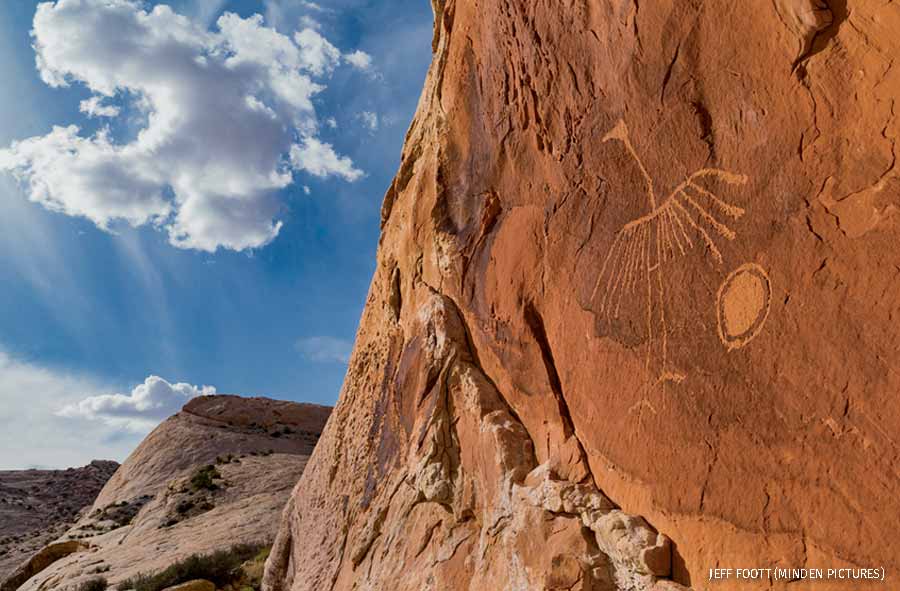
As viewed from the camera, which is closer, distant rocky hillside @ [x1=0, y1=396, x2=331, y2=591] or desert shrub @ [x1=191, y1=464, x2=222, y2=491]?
distant rocky hillside @ [x1=0, y1=396, x2=331, y2=591]

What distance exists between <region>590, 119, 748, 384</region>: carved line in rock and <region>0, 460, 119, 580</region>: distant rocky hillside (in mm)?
24970

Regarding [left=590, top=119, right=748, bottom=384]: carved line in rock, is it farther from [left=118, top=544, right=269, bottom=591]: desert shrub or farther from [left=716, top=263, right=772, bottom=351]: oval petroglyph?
[left=118, top=544, right=269, bottom=591]: desert shrub

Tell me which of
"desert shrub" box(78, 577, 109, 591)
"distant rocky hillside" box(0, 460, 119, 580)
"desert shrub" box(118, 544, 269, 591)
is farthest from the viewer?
"distant rocky hillside" box(0, 460, 119, 580)

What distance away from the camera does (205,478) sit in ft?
72.2

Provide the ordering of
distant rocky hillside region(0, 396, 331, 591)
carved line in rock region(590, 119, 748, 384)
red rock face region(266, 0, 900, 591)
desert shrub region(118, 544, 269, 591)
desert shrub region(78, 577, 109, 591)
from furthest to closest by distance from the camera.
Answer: distant rocky hillside region(0, 396, 331, 591), desert shrub region(78, 577, 109, 591), desert shrub region(118, 544, 269, 591), carved line in rock region(590, 119, 748, 384), red rock face region(266, 0, 900, 591)

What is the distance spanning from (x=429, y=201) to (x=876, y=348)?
4811mm

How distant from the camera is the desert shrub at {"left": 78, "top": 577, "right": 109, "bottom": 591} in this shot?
1320 centimetres

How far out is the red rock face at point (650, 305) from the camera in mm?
2762

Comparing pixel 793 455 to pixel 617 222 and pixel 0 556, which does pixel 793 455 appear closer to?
pixel 617 222

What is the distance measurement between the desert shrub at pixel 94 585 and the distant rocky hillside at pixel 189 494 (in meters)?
0.16

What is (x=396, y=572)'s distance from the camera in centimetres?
583

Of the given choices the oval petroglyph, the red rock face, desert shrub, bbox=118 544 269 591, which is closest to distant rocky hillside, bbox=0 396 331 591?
A: desert shrub, bbox=118 544 269 591

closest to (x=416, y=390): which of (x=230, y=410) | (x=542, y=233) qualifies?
(x=542, y=233)

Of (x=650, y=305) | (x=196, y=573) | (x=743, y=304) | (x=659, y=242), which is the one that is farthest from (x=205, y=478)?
(x=743, y=304)
